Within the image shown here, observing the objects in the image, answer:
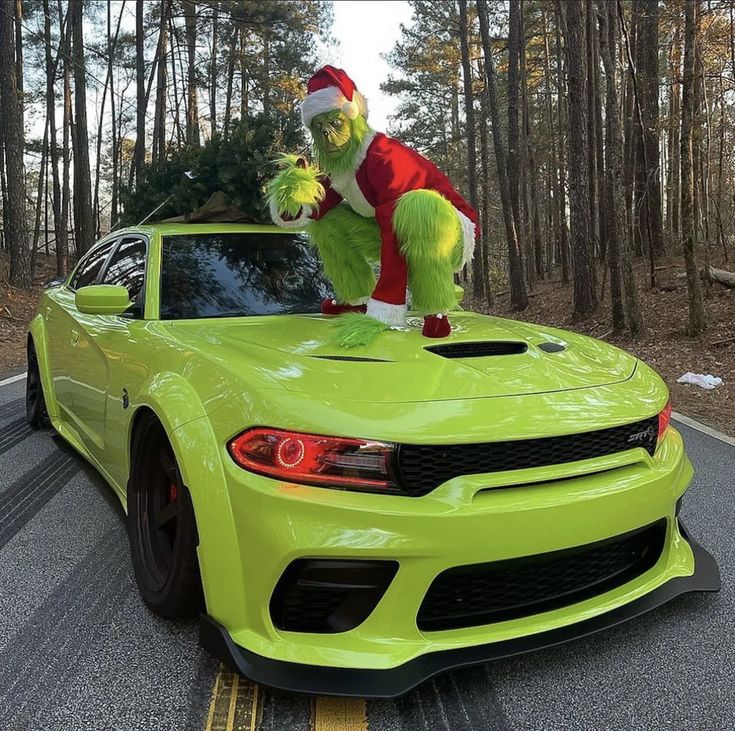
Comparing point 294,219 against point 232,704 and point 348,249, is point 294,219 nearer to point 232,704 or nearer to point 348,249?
point 348,249

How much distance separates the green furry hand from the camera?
3.02 metres

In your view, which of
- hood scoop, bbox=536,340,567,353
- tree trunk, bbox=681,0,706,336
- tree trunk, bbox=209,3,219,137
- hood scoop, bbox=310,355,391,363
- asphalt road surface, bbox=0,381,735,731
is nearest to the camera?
asphalt road surface, bbox=0,381,735,731

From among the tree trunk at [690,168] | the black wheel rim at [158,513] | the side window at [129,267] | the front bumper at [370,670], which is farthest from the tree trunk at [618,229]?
the black wheel rim at [158,513]

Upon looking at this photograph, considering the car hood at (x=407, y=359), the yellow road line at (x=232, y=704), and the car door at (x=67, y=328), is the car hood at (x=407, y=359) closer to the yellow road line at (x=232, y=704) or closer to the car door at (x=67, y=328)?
the yellow road line at (x=232, y=704)

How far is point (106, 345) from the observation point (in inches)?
114

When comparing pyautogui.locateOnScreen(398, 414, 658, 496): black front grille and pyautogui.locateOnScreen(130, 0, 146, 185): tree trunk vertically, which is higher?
pyautogui.locateOnScreen(130, 0, 146, 185): tree trunk

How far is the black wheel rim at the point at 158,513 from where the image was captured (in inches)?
86.8

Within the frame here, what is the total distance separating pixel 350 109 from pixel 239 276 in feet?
3.09

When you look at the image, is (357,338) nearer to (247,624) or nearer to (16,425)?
(247,624)

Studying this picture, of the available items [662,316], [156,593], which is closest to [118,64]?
[662,316]

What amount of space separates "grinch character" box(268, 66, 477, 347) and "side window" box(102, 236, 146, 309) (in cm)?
72

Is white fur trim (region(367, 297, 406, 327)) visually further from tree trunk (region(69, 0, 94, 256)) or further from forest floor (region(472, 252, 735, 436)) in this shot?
tree trunk (region(69, 0, 94, 256))

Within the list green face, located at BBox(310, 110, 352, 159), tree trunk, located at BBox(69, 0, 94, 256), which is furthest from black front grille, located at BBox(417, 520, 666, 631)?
tree trunk, located at BBox(69, 0, 94, 256)

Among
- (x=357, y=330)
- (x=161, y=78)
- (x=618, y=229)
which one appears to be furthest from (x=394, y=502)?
(x=161, y=78)
